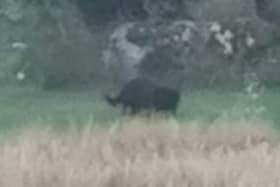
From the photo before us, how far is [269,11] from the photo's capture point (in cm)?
1834

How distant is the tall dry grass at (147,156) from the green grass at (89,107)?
5.38 feet

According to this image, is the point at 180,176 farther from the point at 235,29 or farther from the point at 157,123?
the point at 235,29

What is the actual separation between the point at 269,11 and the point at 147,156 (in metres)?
8.76

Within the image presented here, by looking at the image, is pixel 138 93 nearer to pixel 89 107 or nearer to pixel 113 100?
pixel 113 100

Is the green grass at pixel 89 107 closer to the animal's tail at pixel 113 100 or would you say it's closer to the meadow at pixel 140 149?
the meadow at pixel 140 149

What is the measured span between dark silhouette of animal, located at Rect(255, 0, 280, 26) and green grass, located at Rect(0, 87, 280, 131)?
1.73 m

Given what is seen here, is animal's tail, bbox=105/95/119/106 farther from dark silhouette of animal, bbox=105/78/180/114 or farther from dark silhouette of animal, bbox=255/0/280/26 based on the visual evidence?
dark silhouette of animal, bbox=255/0/280/26

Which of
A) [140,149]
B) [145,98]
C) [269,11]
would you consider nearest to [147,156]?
[140,149]

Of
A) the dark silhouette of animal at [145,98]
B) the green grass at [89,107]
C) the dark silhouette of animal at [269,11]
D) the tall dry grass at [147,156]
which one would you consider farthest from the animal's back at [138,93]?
the dark silhouette of animal at [269,11]

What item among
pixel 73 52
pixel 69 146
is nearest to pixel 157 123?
pixel 69 146

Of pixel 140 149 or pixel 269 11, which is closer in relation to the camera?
pixel 140 149

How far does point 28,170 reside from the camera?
8.91m

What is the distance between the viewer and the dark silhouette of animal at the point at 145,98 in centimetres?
1371

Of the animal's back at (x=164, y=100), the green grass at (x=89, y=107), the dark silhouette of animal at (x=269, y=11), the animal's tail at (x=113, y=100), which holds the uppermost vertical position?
the dark silhouette of animal at (x=269, y=11)
